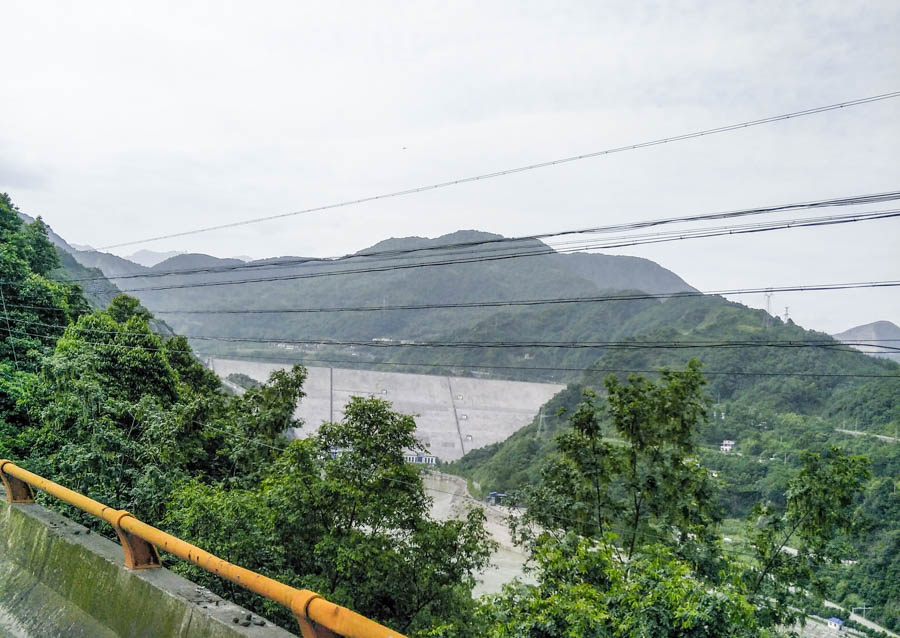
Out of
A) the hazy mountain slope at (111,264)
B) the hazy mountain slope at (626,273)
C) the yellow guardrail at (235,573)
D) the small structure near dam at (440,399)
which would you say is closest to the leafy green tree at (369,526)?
the yellow guardrail at (235,573)

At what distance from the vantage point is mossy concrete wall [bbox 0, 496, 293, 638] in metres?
1.84

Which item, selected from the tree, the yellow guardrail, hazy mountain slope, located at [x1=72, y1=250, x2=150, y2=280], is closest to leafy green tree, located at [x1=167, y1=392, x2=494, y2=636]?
the tree

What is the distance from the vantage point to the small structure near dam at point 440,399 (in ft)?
231

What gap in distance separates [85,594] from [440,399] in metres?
80.5

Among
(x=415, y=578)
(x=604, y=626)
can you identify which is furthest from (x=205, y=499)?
(x=604, y=626)

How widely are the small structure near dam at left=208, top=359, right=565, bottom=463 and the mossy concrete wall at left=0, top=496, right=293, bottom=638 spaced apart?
203ft

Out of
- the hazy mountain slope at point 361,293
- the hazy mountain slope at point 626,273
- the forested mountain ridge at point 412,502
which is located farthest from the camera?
the hazy mountain slope at point 626,273

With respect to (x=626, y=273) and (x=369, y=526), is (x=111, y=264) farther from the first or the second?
(x=369, y=526)

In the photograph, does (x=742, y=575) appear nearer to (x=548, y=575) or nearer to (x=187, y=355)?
(x=548, y=575)

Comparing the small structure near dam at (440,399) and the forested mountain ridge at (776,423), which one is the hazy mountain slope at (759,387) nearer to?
the forested mountain ridge at (776,423)

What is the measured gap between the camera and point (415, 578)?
9.62 meters

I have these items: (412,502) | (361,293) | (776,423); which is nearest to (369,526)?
(412,502)

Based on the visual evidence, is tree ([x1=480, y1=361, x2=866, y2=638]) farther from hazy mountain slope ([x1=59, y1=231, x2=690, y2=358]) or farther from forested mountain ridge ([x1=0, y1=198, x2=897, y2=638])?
hazy mountain slope ([x1=59, y1=231, x2=690, y2=358])

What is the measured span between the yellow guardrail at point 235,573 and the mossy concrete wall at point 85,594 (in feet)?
0.30
